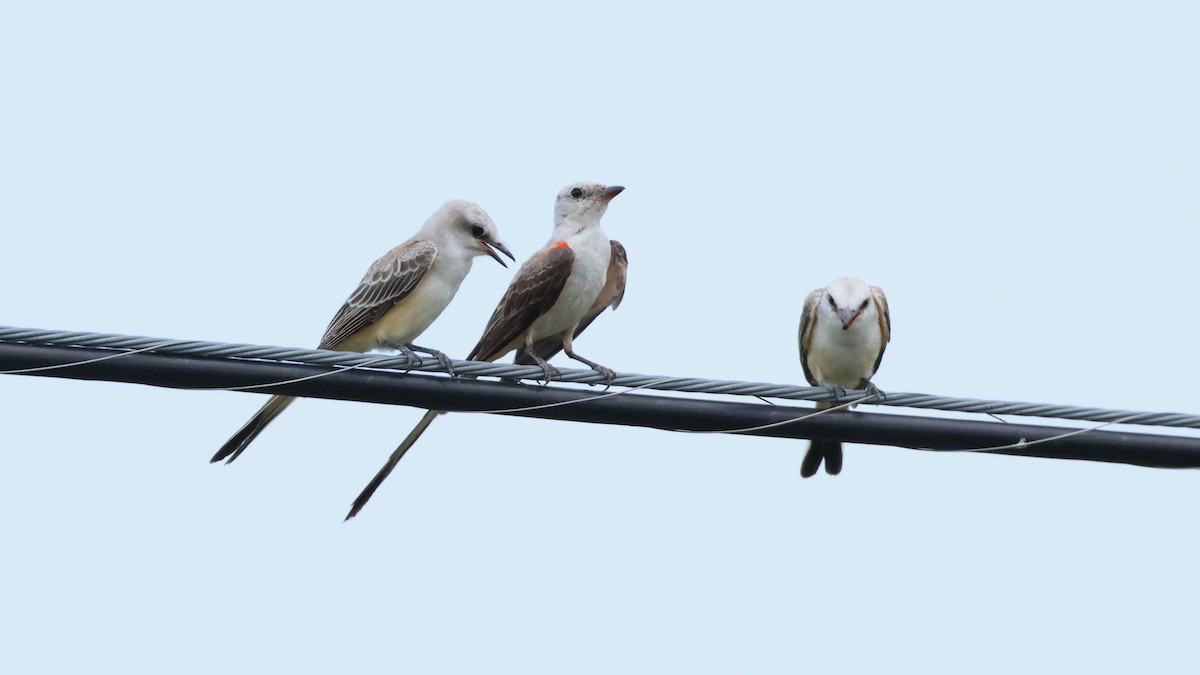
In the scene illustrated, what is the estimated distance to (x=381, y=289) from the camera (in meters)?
8.85

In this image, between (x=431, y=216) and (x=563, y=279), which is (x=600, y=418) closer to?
(x=563, y=279)

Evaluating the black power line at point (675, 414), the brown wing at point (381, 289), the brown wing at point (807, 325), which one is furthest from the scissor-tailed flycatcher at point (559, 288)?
the black power line at point (675, 414)

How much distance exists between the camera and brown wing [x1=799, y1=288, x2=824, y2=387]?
30.8ft

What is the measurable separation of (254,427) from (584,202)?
2571mm

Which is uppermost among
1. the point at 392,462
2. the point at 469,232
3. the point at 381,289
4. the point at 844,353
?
the point at 469,232

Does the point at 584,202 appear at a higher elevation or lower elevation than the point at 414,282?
higher

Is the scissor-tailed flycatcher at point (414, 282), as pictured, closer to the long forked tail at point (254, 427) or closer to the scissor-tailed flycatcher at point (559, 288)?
the scissor-tailed flycatcher at point (559, 288)

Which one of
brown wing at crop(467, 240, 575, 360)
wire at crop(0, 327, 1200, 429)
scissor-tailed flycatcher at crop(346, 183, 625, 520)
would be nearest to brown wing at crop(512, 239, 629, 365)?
scissor-tailed flycatcher at crop(346, 183, 625, 520)

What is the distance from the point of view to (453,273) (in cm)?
900

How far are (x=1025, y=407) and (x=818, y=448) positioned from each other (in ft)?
9.07

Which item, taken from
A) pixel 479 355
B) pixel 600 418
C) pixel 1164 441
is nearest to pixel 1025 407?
pixel 1164 441

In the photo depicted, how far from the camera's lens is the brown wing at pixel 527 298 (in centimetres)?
875

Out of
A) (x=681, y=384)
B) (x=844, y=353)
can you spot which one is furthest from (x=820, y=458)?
(x=681, y=384)

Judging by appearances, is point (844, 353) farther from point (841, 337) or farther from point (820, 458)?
point (820, 458)
